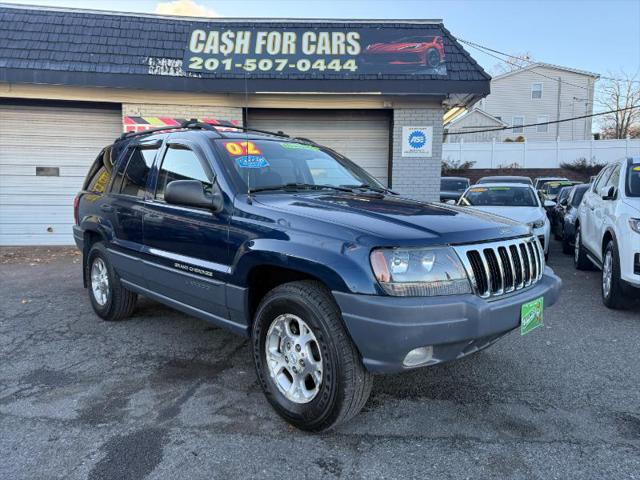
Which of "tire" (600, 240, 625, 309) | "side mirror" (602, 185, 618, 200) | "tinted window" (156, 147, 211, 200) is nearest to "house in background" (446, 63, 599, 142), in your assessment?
"side mirror" (602, 185, 618, 200)

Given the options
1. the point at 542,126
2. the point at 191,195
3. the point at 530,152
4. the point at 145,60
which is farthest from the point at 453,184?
the point at 542,126

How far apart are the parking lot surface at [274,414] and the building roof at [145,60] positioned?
18.4 ft

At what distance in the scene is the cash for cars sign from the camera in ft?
32.0

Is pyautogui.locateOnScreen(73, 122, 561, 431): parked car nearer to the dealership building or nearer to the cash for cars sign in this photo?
the dealership building

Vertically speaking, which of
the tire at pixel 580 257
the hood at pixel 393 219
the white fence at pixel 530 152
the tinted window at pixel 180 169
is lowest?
the tire at pixel 580 257

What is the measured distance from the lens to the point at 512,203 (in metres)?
9.50

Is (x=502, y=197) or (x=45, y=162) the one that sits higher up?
(x=45, y=162)

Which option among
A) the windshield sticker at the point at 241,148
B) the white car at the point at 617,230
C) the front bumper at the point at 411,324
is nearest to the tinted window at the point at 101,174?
the windshield sticker at the point at 241,148

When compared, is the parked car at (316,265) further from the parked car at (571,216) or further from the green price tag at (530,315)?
the parked car at (571,216)

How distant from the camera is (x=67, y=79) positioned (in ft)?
29.6

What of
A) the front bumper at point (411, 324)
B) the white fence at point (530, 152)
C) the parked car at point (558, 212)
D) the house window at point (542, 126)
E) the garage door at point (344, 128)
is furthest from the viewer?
the house window at point (542, 126)

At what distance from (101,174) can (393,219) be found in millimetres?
3752

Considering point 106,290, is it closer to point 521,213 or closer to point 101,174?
point 101,174

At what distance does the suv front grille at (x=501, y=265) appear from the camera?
9.01 ft
